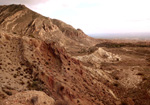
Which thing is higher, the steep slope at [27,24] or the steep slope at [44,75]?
the steep slope at [27,24]

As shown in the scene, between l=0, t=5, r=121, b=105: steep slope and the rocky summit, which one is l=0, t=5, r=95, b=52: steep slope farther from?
l=0, t=5, r=121, b=105: steep slope

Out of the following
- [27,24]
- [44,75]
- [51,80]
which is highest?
[27,24]

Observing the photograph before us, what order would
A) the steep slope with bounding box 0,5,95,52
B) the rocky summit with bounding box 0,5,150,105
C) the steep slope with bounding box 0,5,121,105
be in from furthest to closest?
the steep slope with bounding box 0,5,95,52 < the steep slope with bounding box 0,5,121,105 < the rocky summit with bounding box 0,5,150,105

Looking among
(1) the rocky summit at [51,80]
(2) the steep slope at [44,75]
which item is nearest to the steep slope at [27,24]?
(1) the rocky summit at [51,80]

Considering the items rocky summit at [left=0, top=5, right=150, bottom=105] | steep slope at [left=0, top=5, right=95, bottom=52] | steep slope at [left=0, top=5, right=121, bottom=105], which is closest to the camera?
rocky summit at [left=0, top=5, right=150, bottom=105]

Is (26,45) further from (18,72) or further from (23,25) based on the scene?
(23,25)

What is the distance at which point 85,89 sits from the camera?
13844mm

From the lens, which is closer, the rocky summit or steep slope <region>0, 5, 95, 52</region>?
the rocky summit

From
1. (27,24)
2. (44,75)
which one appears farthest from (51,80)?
(27,24)

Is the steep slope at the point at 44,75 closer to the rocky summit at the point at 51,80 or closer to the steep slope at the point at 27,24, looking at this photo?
the rocky summit at the point at 51,80

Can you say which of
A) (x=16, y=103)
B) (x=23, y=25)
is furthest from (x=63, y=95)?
(x=23, y=25)

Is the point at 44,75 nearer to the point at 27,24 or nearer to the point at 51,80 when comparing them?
the point at 51,80

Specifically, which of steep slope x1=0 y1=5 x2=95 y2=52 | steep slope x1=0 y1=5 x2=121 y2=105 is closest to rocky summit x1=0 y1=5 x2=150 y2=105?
steep slope x1=0 y1=5 x2=121 y2=105

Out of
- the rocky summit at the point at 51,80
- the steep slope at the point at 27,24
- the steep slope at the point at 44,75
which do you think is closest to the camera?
the rocky summit at the point at 51,80
